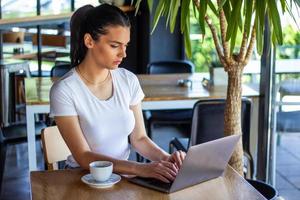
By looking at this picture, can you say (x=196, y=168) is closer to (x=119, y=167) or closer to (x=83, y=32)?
(x=119, y=167)

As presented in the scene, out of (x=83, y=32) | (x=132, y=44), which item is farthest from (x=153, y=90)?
(x=132, y=44)

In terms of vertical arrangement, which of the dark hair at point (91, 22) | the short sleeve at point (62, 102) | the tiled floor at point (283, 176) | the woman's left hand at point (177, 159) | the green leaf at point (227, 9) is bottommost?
the tiled floor at point (283, 176)

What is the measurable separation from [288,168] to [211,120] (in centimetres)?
105

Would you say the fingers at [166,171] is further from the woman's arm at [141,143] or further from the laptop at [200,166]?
the woman's arm at [141,143]

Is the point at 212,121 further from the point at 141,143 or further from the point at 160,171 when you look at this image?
the point at 160,171

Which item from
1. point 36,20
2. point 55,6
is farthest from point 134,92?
point 55,6

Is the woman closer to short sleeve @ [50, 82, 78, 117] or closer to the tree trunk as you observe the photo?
short sleeve @ [50, 82, 78, 117]

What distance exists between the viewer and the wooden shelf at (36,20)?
19.6 feet

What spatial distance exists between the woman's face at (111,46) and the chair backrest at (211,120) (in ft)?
3.45

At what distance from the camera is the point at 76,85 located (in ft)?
6.97

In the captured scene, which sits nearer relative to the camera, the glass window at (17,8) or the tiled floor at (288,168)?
the tiled floor at (288,168)

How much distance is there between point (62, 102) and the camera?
6.79 feet

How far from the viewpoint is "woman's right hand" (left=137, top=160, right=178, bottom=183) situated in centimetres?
179

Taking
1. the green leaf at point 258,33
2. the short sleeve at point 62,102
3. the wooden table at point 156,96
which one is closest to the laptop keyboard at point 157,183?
the short sleeve at point 62,102
